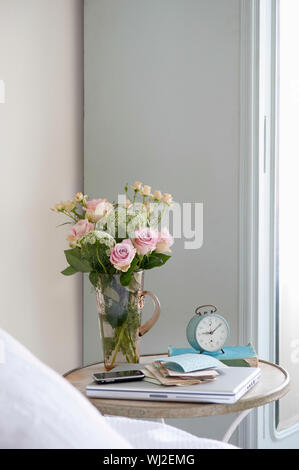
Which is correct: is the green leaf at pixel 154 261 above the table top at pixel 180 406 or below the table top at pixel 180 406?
above

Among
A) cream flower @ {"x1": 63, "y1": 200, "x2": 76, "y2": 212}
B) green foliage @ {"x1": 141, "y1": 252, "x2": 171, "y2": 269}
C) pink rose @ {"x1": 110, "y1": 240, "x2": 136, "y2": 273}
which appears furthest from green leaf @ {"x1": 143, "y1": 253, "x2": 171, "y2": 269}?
cream flower @ {"x1": 63, "y1": 200, "x2": 76, "y2": 212}

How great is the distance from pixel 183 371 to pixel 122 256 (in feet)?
1.03

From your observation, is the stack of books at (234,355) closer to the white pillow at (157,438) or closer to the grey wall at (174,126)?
the grey wall at (174,126)

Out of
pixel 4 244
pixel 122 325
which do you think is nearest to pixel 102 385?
pixel 122 325

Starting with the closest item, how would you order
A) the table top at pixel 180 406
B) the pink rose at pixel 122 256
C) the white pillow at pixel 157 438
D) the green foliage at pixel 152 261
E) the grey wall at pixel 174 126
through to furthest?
the white pillow at pixel 157 438 → the table top at pixel 180 406 → the pink rose at pixel 122 256 → the green foliage at pixel 152 261 → the grey wall at pixel 174 126

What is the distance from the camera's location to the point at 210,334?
154 cm

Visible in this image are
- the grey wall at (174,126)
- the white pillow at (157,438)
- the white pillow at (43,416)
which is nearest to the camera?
the white pillow at (43,416)

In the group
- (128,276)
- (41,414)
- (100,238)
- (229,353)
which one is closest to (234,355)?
(229,353)

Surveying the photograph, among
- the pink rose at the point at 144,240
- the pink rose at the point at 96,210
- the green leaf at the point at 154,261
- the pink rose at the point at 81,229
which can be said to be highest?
the pink rose at the point at 96,210

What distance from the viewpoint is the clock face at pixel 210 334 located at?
5.05 feet

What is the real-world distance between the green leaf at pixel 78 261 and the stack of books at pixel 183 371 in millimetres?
303

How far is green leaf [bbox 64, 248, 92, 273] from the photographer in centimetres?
145

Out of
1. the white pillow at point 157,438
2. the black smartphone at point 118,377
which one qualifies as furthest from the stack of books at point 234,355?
the white pillow at point 157,438

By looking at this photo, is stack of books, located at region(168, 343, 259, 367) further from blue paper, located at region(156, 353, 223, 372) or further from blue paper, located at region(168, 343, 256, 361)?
blue paper, located at region(156, 353, 223, 372)
